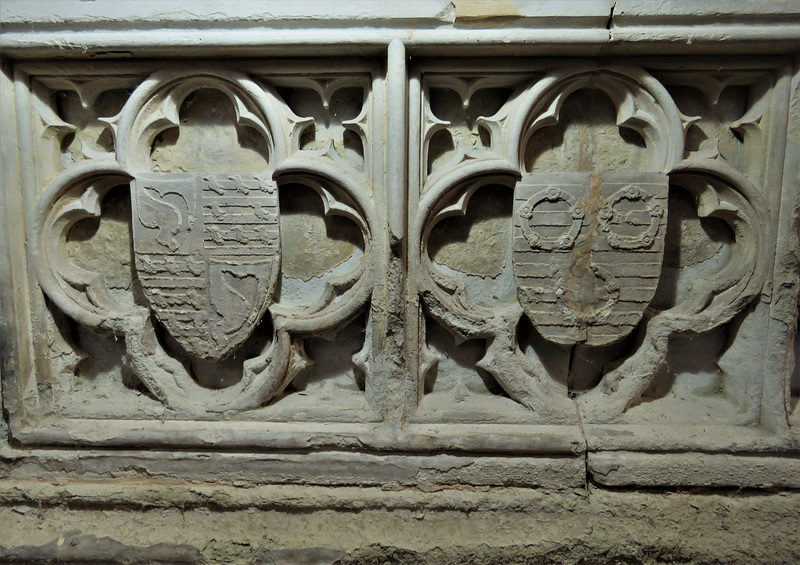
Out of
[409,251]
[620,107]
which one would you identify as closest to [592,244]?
[620,107]

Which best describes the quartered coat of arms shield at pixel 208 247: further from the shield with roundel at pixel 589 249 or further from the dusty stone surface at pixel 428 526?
the shield with roundel at pixel 589 249

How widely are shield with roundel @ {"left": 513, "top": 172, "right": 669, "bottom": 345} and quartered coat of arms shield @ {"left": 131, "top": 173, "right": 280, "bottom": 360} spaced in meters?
1.05

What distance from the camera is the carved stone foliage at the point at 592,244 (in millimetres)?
1829

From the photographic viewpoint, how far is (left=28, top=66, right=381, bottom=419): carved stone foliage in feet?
6.12

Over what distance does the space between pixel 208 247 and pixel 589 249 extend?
1.57 metres

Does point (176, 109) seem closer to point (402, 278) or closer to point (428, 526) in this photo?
point (402, 278)

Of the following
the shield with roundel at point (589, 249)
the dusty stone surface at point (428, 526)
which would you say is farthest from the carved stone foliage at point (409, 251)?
the dusty stone surface at point (428, 526)

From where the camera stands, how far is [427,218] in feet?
6.16

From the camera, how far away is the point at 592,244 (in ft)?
6.08

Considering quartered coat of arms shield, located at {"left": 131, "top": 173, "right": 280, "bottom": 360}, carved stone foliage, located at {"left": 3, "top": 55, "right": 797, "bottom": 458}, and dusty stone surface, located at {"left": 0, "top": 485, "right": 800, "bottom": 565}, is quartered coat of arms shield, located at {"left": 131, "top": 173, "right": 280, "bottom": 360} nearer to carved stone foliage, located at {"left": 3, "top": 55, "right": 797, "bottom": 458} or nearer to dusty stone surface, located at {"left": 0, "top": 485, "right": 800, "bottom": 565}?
carved stone foliage, located at {"left": 3, "top": 55, "right": 797, "bottom": 458}

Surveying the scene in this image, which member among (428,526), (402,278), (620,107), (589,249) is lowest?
(428,526)

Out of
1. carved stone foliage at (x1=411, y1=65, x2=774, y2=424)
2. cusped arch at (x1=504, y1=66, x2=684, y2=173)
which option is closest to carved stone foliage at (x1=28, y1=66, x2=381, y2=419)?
carved stone foliage at (x1=411, y1=65, x2=774, y2=424)

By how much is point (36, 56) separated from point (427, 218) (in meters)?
1.72

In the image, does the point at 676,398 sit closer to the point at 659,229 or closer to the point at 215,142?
the point at 659,229
